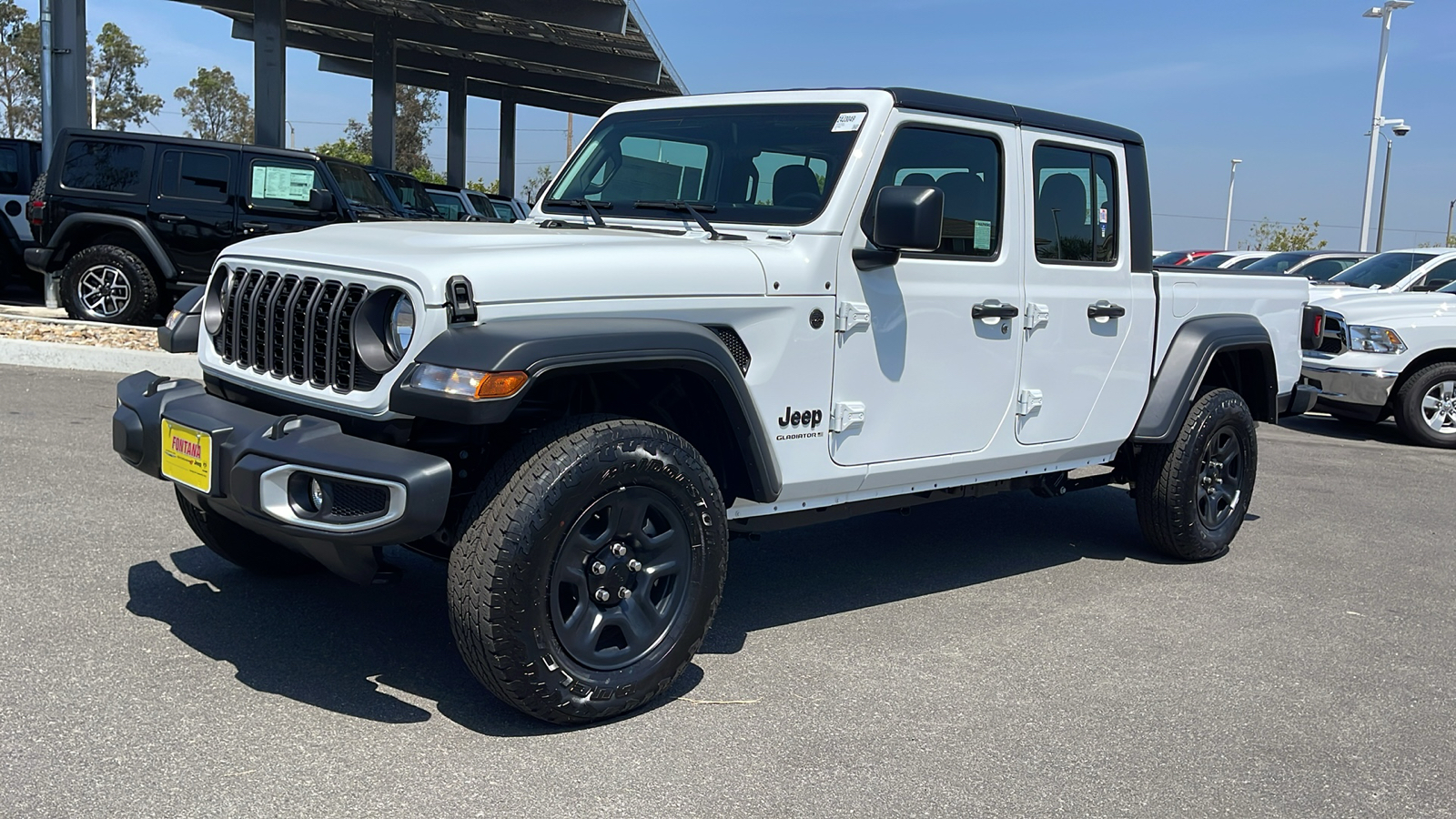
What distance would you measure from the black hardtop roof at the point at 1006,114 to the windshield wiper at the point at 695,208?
30.8 inches

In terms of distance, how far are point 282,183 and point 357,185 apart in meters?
0.94

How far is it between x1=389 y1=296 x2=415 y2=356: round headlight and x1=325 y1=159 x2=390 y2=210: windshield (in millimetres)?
9411

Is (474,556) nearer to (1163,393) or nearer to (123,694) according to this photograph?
(123,694)

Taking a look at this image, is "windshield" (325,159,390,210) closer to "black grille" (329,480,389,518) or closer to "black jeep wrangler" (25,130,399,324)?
"black jeep wrangler" (25,130,399,324)

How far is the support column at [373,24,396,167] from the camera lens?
27.1 metres

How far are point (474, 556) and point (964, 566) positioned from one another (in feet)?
9.83

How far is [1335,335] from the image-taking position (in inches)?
421

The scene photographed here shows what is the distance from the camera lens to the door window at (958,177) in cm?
450

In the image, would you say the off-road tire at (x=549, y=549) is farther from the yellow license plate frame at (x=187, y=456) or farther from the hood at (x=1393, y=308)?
the hood at (x=1393, y=308)

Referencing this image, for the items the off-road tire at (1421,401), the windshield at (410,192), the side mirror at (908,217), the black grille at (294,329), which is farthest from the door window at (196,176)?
the off-road tire at (1421,401)

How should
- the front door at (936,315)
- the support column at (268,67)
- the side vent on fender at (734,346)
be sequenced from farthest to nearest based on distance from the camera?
the support column at (268,67)
the front door at (936,315)
the side vent on fender at (734,346)

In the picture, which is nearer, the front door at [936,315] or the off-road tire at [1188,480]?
the front door at [936,315]

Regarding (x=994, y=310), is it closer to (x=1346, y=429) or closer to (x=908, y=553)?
(x=908, y=553)

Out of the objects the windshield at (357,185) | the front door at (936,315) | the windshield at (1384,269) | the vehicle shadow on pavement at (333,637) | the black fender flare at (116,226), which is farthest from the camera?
the windshield at (1384,269)
